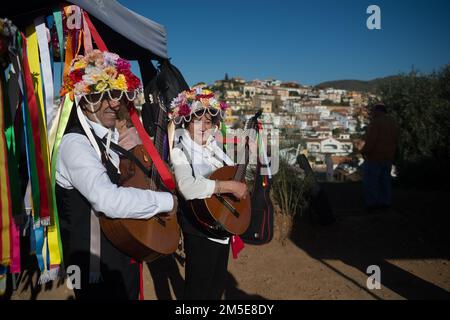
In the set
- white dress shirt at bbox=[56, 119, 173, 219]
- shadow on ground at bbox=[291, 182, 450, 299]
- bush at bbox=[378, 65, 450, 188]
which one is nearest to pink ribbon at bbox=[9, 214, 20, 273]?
white dress shirt at bbox=[56, 119, 173, 219]

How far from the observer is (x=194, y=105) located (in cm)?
297

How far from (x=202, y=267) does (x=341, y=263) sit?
2.88 metres

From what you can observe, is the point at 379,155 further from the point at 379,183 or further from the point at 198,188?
the point at 198,188

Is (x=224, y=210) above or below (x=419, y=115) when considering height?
below

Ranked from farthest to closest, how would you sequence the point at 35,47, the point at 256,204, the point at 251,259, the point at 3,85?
the point at 251,259
the point at 256,204
the point at 35,47
the point at 3,85

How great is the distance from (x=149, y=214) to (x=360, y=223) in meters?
4.90

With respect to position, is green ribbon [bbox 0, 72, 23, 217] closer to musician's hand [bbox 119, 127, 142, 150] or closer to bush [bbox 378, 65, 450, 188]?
musician's hand [bbox 119, 127, 142, 150]

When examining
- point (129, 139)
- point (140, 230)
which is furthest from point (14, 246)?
point (129, 139)

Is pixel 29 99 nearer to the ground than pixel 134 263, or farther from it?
farther from it

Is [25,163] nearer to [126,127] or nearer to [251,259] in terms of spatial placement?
[126,127]

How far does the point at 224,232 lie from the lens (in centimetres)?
270

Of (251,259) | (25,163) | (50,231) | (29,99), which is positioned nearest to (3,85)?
(29,99)

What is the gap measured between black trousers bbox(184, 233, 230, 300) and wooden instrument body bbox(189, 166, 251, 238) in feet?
0.43

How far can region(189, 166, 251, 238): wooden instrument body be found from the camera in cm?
267
